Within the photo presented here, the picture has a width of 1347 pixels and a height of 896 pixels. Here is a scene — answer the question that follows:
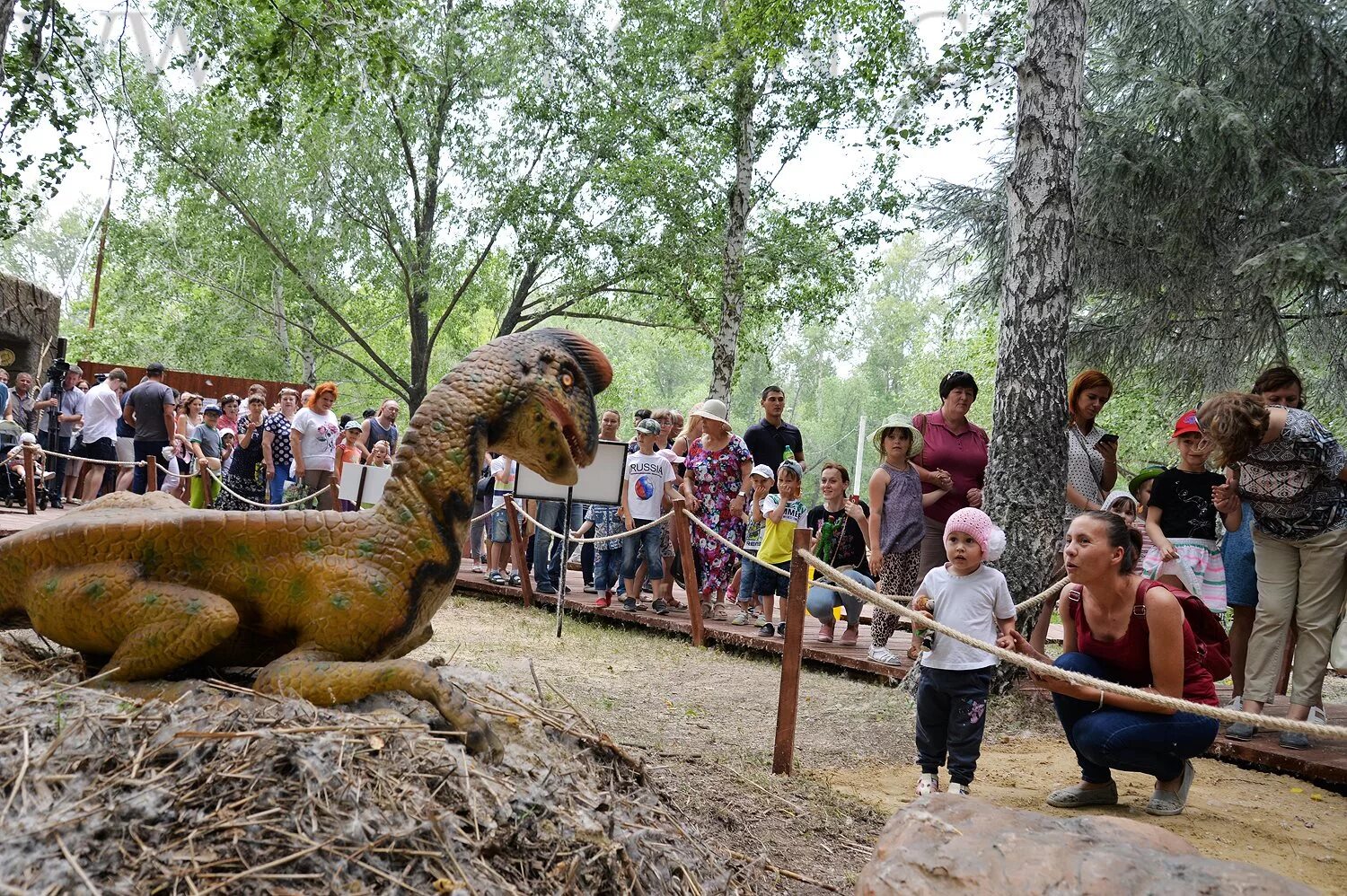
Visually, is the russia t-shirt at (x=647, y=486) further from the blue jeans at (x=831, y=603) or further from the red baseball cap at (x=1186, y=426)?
the red baseball cap at (x=1186, y=426)

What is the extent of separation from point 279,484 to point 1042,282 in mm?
8369

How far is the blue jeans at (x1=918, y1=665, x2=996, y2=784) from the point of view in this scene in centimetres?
470

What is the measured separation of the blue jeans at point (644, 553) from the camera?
10039 millimetres

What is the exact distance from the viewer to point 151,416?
12.7 metres

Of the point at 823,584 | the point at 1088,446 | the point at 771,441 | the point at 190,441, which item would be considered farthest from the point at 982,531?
the point at 190,441

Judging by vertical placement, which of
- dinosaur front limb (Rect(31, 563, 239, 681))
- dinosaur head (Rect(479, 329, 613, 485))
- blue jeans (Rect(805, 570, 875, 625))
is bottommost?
blue jeans (Rect(805, 570, 875, 625))

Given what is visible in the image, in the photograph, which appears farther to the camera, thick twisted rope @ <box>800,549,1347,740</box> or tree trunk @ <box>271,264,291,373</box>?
tree trunk @ <box>271,264,291,373</box>

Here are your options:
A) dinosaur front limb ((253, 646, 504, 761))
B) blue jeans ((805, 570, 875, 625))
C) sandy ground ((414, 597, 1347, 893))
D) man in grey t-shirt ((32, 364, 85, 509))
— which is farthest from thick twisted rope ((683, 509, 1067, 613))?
man in grey t-shirt ((32, 364, 85, 509))

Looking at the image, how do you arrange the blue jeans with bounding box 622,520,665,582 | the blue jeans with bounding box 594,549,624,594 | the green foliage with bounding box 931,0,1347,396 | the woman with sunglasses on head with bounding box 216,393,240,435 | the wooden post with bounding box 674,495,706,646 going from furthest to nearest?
the woman with sunglasses on head with bounding box 216,393,240,435
the green foliage with bounding box 931,0,1347,396
the blue jeans with bounding box 594,549,624,594
the blue jeans with bounding box 622,520,665,582
the wooden post with bounding box 674,495,706,646

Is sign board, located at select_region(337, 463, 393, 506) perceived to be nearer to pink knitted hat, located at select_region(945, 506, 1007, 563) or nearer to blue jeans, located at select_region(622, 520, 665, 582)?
blue jeans, located at select_region(622, 520, 665, 582)

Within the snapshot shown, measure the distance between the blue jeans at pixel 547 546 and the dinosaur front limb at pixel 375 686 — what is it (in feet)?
26.3

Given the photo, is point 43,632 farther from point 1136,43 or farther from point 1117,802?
point 1136,43

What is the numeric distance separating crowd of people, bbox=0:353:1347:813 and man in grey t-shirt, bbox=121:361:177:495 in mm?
31

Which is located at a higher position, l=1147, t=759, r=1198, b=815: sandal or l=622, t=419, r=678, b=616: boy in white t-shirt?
l=622, t=419, r=678, b=616: boy in white t-shirt
